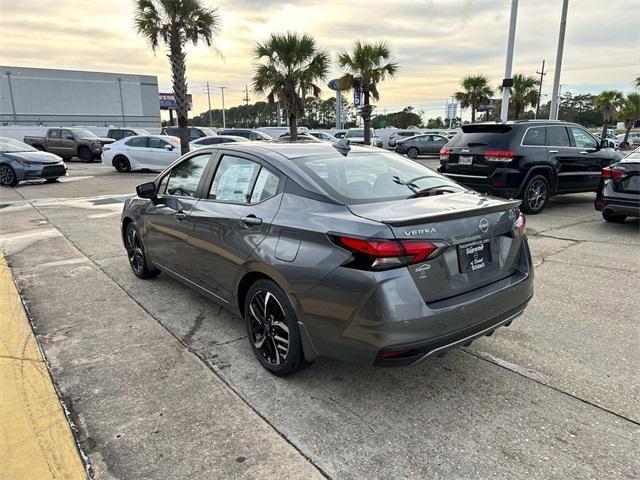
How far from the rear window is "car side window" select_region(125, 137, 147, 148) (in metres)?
12.6

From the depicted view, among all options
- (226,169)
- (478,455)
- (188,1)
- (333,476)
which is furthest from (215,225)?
(188,1)

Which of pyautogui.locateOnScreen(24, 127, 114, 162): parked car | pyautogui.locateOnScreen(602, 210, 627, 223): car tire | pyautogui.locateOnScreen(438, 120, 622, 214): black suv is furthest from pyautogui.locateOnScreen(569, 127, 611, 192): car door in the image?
pyautogui.locateOnScreen(24, 127, 114, 162): parked car

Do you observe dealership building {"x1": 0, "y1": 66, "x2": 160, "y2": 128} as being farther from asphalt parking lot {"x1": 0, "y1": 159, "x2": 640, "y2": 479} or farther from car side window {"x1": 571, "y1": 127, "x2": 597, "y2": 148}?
asphalt parking lot {"x1": 0, "y1": 159, "x2": 640, "y2": 479}

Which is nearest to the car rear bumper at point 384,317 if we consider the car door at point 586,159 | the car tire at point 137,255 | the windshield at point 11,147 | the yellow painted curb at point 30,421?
the yellow painted curb at point 30,421

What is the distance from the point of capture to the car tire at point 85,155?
22688mm

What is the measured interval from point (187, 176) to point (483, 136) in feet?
20.7

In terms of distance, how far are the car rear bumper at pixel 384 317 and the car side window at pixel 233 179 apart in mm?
1062

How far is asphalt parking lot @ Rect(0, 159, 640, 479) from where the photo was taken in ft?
7.73

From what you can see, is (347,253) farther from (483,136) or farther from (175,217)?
(483,136)

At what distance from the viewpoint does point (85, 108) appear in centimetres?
6291

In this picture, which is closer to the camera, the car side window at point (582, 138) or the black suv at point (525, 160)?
the black suv at point (525, 160)

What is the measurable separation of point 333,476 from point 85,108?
7145 centimetres

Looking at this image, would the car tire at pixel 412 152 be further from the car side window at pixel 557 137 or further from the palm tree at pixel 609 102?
the palm tree at pixel 609 102

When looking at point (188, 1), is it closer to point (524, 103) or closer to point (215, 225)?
point (215, 225)
